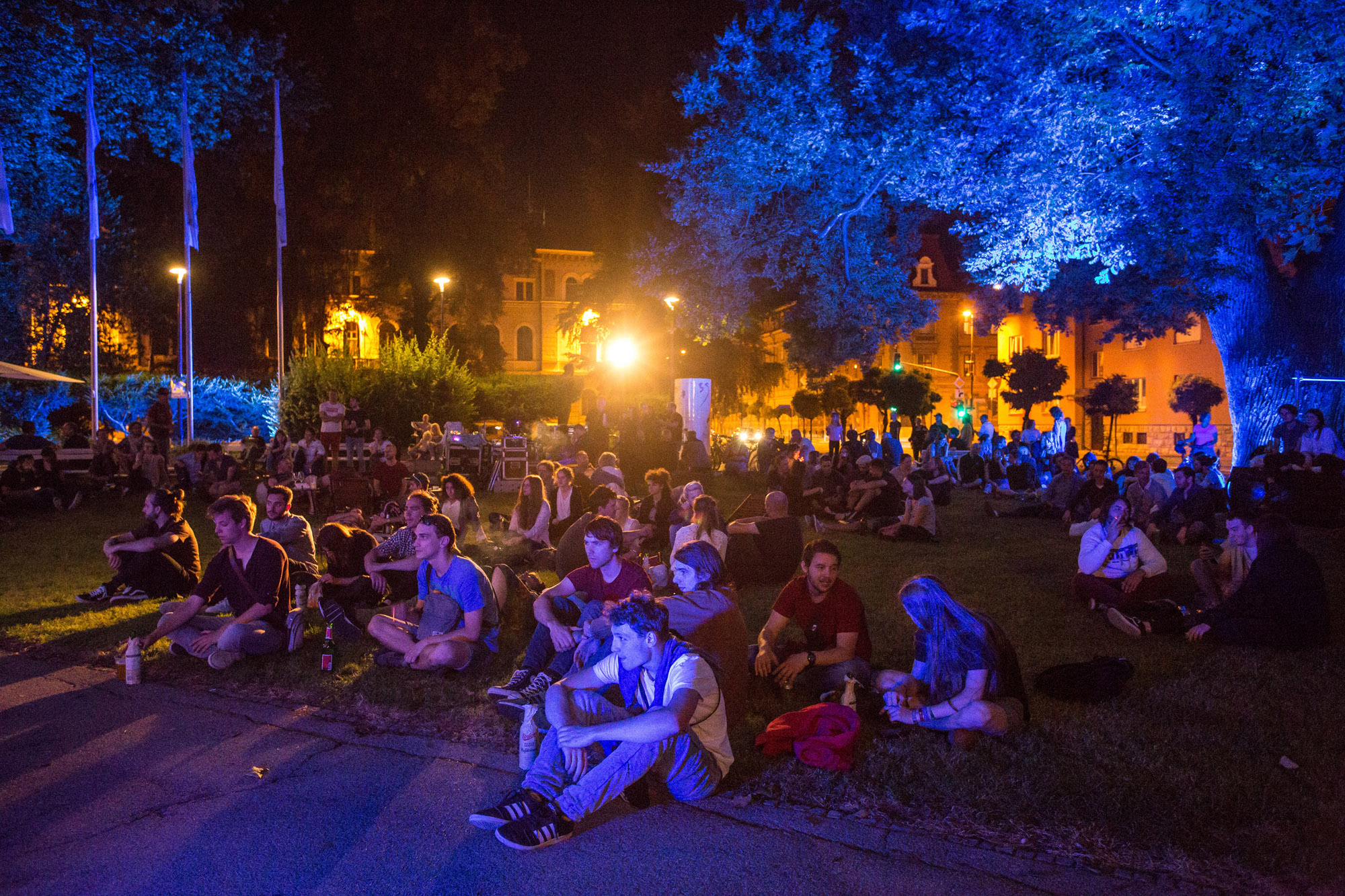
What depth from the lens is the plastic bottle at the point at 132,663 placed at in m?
6.22

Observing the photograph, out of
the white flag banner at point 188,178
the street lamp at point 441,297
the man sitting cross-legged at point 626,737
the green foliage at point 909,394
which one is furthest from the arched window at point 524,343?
the man sitting cross-legged at point 626,737

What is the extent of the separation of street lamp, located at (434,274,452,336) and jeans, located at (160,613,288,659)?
100ft

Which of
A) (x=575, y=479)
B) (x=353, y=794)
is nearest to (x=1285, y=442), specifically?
(x=575, y=479)

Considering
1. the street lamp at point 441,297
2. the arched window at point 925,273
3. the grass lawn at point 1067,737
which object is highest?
the arched window at point 925,273

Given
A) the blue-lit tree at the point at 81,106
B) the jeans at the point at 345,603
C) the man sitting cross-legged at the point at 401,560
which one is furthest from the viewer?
the blue-lit tree at the point at 81,106

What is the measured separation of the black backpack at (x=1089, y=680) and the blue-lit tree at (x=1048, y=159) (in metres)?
7.03

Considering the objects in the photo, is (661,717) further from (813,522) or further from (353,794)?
(813,522)

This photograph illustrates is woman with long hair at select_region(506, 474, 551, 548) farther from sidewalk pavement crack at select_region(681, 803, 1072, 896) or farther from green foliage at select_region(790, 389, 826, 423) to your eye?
green foliage at select_region(790, 389, 826, 423)

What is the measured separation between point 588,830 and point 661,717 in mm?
682

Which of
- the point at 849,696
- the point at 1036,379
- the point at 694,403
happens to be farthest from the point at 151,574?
the point at 1036,379

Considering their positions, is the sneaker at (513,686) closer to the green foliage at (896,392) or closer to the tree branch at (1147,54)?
the tree branch at (1147,54)

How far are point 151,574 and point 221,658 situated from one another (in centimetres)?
273

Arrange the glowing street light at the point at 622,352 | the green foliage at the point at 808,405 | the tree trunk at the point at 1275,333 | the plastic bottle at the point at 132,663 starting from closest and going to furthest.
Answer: the plastic bottle at the point at 132,663
the tree trunk at the point at 1275,333
the green foliage at the point at 808,405
the glowing street light at the point at 622,352

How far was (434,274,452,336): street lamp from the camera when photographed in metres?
36.3
